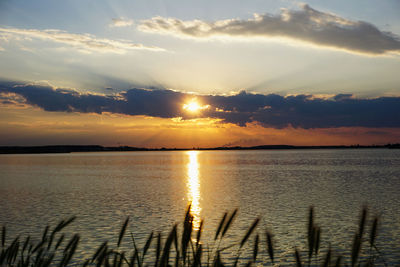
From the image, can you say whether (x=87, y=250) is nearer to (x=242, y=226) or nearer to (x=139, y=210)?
(x=242, y=226)

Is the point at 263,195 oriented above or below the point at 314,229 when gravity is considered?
below

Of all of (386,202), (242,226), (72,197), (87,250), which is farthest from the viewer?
(72,197)

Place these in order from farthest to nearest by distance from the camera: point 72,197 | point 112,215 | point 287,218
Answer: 1. point 72,197
2. point 112,215
3. point 287,218

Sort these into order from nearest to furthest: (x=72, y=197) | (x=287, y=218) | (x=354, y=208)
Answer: (x=287, y=218) < (x=354, y=208) < (x=72, y=197)

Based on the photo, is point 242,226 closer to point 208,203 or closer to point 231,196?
point 208,203

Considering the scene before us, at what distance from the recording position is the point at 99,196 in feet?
154

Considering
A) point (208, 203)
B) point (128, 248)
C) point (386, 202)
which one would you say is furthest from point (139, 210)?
point (386, 202)

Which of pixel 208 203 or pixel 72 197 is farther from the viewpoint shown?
pixel 72 197

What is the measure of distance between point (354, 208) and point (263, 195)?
1342 cm

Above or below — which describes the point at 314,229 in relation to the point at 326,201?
above

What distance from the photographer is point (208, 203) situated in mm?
41000

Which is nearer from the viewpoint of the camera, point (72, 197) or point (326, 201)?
point (326, 201)

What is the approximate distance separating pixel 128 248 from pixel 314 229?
56.8 ft

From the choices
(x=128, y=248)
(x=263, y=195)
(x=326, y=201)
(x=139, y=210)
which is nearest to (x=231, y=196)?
(x=263, y=195)
